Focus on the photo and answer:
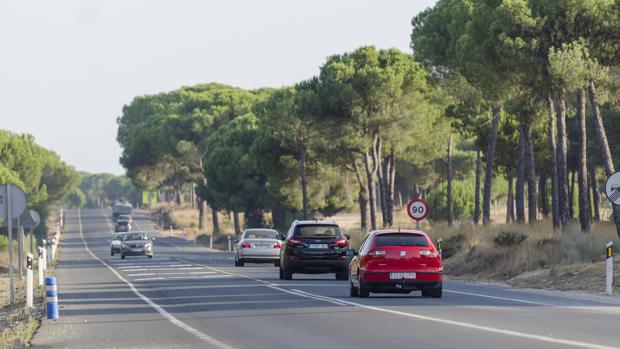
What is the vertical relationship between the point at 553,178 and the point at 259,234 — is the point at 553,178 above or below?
above

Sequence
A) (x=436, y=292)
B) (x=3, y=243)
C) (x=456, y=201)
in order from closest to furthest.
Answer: (x=436, y=292) → (x=3, y=243) → (x=456, y=201)

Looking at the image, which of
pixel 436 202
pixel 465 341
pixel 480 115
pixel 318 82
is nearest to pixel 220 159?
pixel 436 202

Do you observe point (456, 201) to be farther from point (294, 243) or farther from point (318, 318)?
point (318, 318)

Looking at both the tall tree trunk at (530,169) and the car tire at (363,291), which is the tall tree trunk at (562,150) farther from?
the car tire at (363,291)

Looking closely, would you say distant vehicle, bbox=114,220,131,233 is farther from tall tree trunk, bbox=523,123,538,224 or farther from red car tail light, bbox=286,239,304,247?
red car tail light, bbox=286,239,304,247

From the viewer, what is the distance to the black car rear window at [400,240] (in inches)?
1027

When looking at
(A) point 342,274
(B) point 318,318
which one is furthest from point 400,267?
(A) point 342,274

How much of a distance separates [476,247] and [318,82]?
1172 inches

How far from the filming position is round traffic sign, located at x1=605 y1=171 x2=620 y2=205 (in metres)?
27.2

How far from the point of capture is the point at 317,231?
120 ft

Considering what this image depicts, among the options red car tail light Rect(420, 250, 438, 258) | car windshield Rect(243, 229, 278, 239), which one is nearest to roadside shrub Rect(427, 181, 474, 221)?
car windshield Rect(243, 229, 278, 239)

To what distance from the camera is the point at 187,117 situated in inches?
4850

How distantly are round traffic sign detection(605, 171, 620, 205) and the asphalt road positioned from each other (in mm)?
2436

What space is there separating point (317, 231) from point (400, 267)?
10937 millimetres
